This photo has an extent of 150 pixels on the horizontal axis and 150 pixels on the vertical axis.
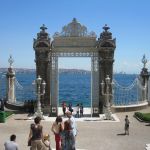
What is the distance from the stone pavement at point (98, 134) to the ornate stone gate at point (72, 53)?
2.76 metres

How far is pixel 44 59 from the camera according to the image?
3103cm

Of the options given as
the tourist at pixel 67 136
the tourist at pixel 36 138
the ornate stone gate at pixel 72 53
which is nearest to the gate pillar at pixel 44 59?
the ornate stone gate at pixel 72 53

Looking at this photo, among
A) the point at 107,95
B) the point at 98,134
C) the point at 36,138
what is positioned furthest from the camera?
the point at 107,95

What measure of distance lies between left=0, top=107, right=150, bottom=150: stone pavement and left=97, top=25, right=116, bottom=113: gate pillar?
339 cm

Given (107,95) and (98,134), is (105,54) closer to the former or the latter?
(107,95)

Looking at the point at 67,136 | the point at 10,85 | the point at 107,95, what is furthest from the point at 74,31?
the point at 67,136

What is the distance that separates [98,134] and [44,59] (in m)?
10.0

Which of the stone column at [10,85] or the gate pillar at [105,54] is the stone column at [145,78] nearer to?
the gate pillar at [105,54]

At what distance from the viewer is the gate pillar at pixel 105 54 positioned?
3080 cm

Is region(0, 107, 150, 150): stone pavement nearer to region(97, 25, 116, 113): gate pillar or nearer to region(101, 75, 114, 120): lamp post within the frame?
region(101, 75, 114, 120): lamp post

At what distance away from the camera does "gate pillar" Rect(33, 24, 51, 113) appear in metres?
30.8

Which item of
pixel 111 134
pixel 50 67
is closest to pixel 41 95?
pixel 50 67

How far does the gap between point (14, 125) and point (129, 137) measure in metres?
7.25

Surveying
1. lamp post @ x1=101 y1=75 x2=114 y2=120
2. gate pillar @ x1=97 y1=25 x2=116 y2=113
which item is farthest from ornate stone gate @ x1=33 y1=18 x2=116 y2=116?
lamp post @ x1=101 y1=75 x2=114 y2=120
